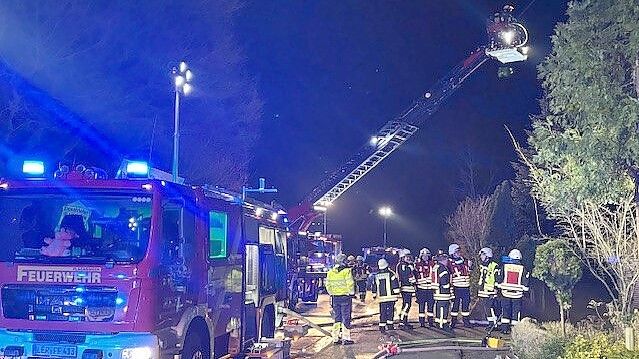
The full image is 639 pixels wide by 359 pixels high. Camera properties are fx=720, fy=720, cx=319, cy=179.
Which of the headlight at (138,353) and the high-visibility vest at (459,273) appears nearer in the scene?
the headlight at (138,353)

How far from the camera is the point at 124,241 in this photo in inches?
264

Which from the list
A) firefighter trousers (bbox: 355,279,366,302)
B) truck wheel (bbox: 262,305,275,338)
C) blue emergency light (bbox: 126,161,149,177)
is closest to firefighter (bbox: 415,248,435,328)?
truck wheel (bbox: 262,305,275,338)

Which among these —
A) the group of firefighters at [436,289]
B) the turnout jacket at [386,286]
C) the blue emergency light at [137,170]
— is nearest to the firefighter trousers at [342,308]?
the group of firefighters at [436,289]

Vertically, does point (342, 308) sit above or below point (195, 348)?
above

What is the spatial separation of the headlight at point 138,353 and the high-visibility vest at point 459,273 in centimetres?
919

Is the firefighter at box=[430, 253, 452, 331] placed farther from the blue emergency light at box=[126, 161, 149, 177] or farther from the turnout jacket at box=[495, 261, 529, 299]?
the blue emergency light at box=[126, 161, 149, 177]

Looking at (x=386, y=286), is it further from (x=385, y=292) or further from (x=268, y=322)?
(x=268, y=322)

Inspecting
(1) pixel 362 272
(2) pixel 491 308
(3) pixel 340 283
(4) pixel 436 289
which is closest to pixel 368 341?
(3) pixel 340 283

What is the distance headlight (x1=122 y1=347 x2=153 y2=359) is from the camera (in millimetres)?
6410

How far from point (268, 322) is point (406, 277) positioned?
16.7 ft

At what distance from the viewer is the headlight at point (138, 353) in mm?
6410

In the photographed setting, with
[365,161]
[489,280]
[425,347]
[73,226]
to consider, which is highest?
[365,161]

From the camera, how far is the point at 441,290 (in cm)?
1420

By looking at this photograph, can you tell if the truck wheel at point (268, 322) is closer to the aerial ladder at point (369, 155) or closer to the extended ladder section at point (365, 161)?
the aerial ladder at point (369, 155)
